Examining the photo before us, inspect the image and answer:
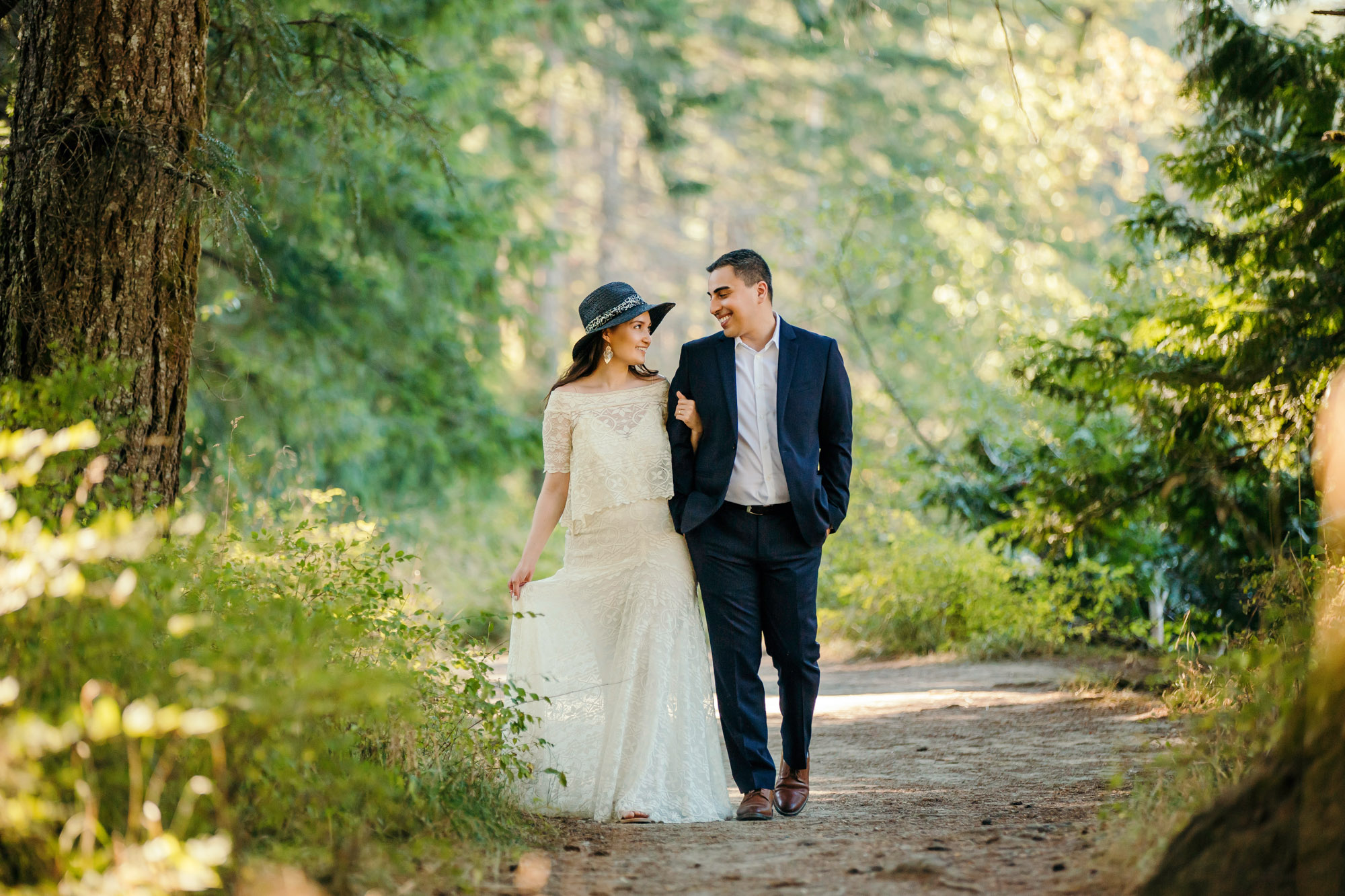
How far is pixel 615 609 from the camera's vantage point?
188 inches

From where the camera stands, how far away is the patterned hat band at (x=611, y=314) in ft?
15.8

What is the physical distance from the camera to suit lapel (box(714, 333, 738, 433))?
15.5ft

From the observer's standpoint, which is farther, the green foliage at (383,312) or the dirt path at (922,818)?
the green foliage at (383,312)

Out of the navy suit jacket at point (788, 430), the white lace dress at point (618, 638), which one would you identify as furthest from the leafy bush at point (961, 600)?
the white lace dress at point (618, 638)

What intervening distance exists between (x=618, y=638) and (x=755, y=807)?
866 mm

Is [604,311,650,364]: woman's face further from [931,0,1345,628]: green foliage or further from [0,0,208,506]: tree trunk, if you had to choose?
[931,0,1345,628]: green foliage

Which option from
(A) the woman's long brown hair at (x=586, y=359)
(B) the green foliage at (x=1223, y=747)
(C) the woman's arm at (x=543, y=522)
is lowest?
(B) the green foliage at (x=1223, y=747)

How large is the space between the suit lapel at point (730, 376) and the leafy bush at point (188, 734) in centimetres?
159

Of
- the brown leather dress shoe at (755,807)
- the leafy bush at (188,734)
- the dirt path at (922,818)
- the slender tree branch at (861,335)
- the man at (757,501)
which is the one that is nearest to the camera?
the leafy bush at (188,734)

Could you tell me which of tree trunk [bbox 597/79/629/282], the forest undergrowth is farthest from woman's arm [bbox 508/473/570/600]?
tree trunk [bbox 597/79/629/282]

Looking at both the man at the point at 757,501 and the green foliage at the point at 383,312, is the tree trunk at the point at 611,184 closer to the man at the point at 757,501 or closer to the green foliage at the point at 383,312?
the green foliage at the point at 383,312

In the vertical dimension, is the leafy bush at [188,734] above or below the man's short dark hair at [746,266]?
below

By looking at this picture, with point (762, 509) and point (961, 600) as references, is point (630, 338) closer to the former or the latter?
point (762, 509)

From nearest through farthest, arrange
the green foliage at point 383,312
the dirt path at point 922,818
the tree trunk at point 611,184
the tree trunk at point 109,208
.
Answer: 1. the dirt path at point 922,818
2. the tree trunk at point 109,208
3. the green foliage at point 383,312
4. the tree trunk at point 611,184
